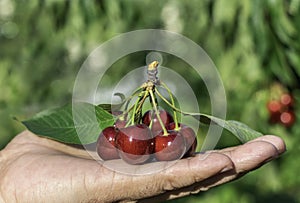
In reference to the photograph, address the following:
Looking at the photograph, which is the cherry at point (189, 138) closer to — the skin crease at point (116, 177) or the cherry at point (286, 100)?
the skin crease at point (116, 177)

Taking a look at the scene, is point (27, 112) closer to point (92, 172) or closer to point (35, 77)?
point (35, 77)

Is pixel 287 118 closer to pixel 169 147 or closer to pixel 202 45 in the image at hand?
pixel 202 45

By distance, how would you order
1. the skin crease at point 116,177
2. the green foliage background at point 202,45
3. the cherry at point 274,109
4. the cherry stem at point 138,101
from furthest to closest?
1. the cherry at point 274,109
2. the green foliage background at point 202,45
3. the cherry stem at point 138,101
4. the skin crease at point 116,177

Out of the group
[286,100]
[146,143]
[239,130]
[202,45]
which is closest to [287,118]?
[286,100]

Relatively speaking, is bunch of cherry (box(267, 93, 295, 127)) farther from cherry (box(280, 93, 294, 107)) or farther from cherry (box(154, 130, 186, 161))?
cherry (box(154, 130, 186, 161))

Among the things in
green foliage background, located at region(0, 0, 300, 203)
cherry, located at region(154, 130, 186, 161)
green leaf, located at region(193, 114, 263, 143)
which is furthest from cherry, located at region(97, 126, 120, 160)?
green foliage background, located at region(0, 0, 300, 203)

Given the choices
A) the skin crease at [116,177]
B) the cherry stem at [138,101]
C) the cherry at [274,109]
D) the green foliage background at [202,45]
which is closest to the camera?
the skin crease at [116,177]

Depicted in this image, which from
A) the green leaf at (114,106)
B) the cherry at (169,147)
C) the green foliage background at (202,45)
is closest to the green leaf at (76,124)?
the green leaf at (114,106)
